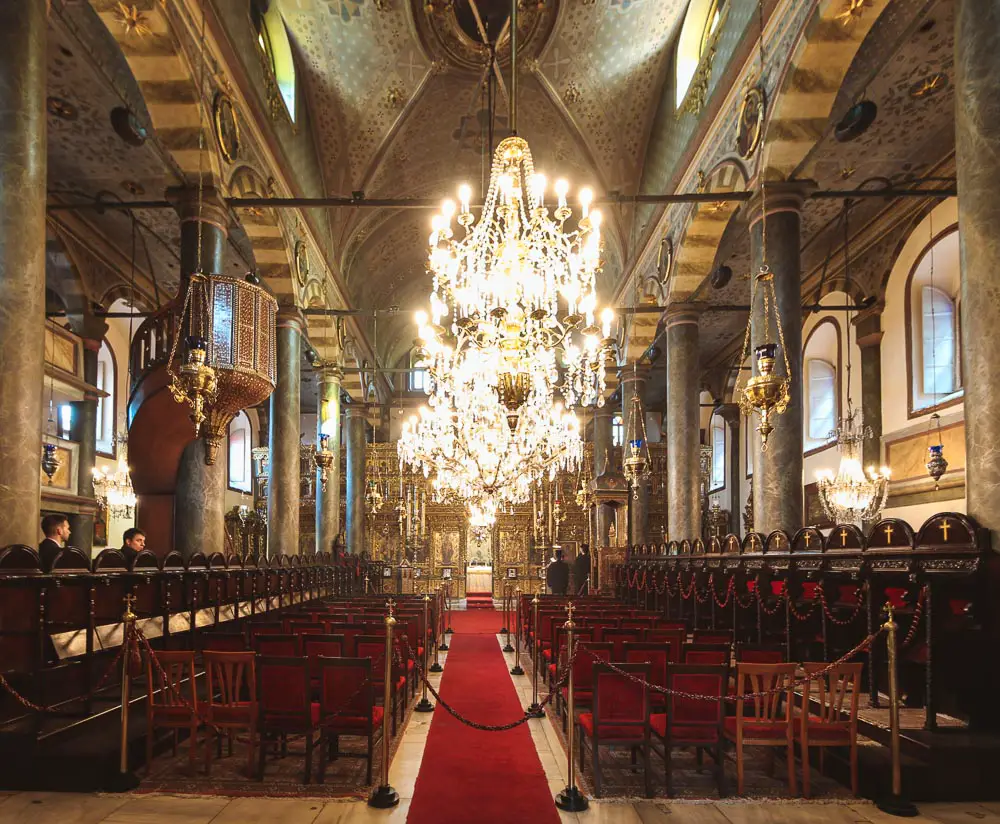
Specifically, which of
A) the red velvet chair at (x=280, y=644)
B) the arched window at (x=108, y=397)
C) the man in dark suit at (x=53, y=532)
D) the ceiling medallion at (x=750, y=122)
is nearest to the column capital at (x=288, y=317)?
the arched window at (x=108, y=397)

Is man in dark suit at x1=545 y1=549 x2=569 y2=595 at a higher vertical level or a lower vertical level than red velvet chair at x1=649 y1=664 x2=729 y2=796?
lower

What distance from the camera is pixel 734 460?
24.9 m

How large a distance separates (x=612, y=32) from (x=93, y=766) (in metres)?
14.7

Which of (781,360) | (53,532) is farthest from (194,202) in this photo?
(781,360)

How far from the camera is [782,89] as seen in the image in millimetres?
9328

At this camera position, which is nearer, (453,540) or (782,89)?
(782,89)

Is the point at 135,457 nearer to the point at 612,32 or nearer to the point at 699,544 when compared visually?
the point at 699,544

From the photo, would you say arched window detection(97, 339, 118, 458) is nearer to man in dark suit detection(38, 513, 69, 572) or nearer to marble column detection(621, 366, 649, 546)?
man in dark suit detection(38, 513, 69, 572)

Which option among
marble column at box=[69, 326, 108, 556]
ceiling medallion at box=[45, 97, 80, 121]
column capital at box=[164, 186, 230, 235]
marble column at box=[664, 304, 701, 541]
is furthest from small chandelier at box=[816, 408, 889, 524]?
marble column at box=[69, 326, 108, 556]

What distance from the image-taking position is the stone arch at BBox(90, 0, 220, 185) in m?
8.67

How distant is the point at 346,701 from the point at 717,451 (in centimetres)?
2544

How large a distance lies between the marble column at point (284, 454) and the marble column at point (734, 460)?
15039 mm

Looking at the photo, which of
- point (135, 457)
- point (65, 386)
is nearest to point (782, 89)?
point (135, 457)

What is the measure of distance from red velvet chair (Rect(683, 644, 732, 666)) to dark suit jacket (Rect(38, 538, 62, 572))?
4.73 metres
